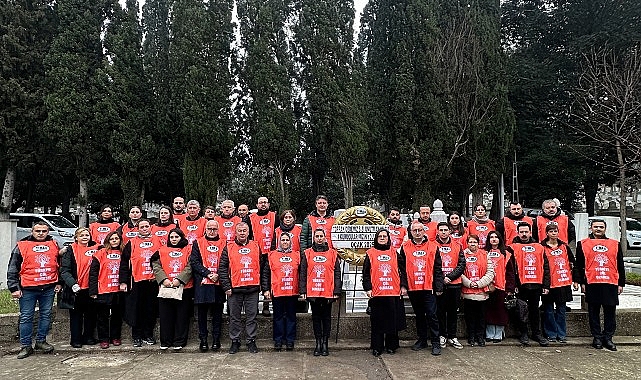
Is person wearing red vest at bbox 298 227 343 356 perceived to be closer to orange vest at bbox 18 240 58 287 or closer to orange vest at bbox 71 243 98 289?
orange vest at bbox 71 243 98 289

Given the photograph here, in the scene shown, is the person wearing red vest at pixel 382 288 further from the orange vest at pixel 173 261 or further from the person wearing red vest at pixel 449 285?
the orange vest at pixel 173 261

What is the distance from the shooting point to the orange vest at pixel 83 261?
679 centimetres

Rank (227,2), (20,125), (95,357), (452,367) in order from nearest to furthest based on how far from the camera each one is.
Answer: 1. (452,367)
2. (95,357)
3. (20,125)
4. (227,2)

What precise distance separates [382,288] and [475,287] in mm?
1280

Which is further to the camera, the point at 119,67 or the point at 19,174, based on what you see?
the point at 19,174

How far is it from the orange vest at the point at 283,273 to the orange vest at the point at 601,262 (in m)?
3.81

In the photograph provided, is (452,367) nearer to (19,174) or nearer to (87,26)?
(87,26)

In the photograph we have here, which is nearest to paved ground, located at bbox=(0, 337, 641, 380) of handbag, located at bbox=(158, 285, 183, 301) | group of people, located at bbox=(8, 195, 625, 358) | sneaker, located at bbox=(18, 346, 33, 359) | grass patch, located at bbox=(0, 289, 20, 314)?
sneaker, located at bbox=(18, 346, 33, 359)

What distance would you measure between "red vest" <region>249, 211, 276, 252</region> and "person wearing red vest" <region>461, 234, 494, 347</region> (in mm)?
2825

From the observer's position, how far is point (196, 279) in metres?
6.84

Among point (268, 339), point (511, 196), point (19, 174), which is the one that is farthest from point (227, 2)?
point (268, 339)

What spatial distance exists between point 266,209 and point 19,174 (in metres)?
21.7

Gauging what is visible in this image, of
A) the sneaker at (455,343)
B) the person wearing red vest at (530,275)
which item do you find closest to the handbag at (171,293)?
the sneaker at (455,343)

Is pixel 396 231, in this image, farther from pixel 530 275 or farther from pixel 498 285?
pixel 530 275
